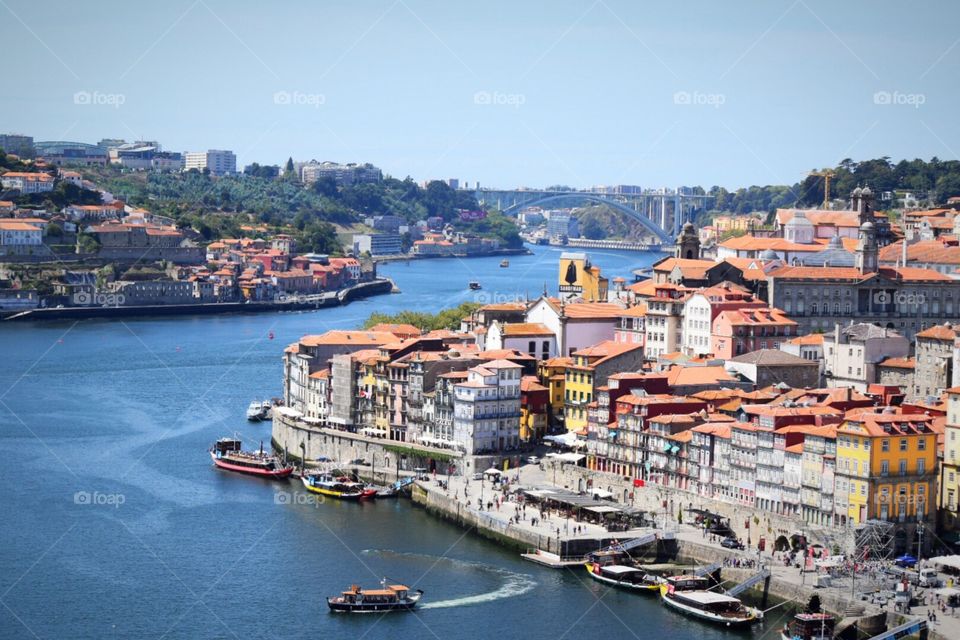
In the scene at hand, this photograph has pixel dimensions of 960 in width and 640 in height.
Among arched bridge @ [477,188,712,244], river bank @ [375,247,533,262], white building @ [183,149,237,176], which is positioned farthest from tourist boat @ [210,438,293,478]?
white building @ [183,149,237,176]

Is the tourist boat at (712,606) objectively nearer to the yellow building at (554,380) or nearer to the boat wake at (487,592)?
the boat wake at (487,592)

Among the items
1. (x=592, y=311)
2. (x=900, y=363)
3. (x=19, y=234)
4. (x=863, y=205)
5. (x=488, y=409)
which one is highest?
(x=863, y=205)

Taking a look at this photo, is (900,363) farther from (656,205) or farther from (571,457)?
(656,205)

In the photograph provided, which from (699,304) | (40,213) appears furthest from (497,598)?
(40,213)

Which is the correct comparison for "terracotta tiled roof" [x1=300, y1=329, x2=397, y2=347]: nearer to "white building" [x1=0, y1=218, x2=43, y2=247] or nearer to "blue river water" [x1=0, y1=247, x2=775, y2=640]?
"blue river water" [x1=0, y1=247, x2=775, y2=640]

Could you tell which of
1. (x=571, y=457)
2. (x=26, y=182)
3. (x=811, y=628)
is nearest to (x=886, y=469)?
(x=811, y=628)

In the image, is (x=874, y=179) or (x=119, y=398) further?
(x=874, y=179)

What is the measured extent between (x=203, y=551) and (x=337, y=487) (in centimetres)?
622

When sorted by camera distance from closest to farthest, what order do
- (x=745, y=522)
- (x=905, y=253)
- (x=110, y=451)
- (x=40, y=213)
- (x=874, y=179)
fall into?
(x=745, y=522)
(x=110, y=451)
(x=905, y=253)
(x=874, y=179)
(x=40, y=213)

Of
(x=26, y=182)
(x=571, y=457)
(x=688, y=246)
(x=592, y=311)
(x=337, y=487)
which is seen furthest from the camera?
(x=26, y=182)

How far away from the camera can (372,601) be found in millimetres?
32406

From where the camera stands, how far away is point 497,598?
3291cm

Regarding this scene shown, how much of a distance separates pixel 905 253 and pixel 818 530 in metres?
21.0

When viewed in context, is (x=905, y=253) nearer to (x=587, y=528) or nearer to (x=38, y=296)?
(x=587, y=528)
